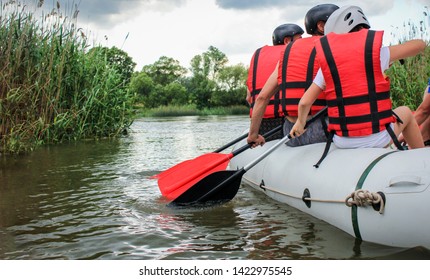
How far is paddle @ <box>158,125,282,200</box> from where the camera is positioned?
12.8 feet

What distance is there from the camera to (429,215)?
2336mm

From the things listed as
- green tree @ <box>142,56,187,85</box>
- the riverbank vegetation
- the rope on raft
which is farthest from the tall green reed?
green tree @ <box>142,56,187,85</box>

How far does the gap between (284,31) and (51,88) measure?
150 inches

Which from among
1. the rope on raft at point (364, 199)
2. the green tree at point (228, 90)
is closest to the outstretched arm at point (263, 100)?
the rope on raft at point (364, 199)

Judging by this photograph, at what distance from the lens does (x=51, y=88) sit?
708 centimetres

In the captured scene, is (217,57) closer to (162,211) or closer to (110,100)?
(110,100)

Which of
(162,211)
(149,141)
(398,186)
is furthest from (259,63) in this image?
(149,141)

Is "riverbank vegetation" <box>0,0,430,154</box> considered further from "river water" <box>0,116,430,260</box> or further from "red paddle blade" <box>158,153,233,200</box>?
"red paddle blade" <box>158,153,233,200</box>

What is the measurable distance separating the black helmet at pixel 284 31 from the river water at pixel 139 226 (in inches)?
48.2

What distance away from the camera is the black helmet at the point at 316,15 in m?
3.54

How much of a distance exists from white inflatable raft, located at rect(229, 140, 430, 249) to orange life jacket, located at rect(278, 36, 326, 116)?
0.41 meters

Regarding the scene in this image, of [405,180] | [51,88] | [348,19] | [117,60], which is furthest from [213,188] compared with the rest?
[117,60]

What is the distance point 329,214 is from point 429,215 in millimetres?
685

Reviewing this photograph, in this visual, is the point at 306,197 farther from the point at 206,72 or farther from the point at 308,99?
the point at 206,72
